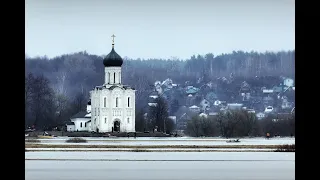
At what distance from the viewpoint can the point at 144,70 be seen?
75.2 m

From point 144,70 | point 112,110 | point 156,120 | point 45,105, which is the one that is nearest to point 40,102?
point 45,105

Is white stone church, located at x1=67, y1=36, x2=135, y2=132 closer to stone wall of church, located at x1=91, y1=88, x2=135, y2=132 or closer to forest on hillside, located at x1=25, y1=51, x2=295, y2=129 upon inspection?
stone wall of church, located at x1=91, y1=88, x2=135, y2=132

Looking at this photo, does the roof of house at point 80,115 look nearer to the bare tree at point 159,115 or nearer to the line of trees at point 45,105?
the line of trees at point 45,105

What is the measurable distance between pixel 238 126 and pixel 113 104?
39.2 ft

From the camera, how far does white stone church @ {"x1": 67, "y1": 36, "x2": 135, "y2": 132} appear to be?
60.5 meters

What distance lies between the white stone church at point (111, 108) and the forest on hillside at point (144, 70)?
482 centimetres

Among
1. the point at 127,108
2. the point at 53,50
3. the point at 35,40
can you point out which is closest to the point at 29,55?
the point at 35,40

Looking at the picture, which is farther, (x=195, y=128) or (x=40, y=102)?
(x=40, y=102)

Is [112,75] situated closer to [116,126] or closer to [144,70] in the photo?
[116,126]

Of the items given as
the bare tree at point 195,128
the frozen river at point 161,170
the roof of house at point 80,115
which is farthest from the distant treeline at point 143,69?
the frozen river at point 161,170
